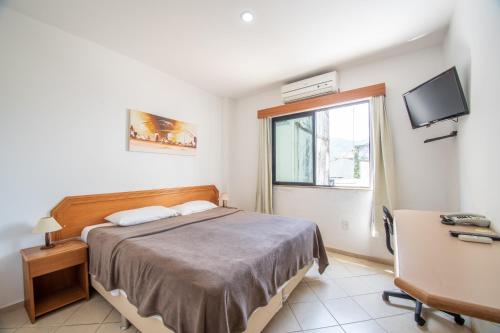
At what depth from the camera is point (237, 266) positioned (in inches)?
51.6

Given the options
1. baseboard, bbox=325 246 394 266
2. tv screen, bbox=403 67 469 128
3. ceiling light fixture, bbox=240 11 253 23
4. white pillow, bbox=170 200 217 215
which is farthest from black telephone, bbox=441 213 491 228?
white pillow, bbox=170 200 217 215

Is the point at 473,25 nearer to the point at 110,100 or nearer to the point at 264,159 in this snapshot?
the point at 264,159

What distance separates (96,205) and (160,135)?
1182 millimetres

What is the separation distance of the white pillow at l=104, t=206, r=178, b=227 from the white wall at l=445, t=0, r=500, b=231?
2.91 m

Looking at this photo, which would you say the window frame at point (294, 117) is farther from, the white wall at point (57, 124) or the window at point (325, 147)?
the white wall at point (57, 124)

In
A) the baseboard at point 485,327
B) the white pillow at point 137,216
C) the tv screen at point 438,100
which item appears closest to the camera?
the baseboard at point 485,327

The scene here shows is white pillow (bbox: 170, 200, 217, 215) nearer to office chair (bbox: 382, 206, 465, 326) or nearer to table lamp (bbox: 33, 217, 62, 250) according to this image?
table lamp (bbox: 33, 217, 62, 250)

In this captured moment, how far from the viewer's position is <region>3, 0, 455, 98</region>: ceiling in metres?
1.80

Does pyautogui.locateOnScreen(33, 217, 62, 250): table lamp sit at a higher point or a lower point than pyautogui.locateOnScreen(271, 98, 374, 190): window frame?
lower

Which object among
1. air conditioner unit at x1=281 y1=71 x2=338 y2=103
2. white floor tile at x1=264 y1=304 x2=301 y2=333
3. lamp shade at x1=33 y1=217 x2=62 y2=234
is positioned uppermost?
air conditioner unit at x1=281 y1=71 x2=338 y2=103

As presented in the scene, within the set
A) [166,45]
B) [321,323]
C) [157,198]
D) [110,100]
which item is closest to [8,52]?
[110,100]

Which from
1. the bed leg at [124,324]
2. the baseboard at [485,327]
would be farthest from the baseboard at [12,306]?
the baseboard at [485,327]

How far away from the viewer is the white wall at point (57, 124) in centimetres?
182

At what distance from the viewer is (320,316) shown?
5.71 ft
